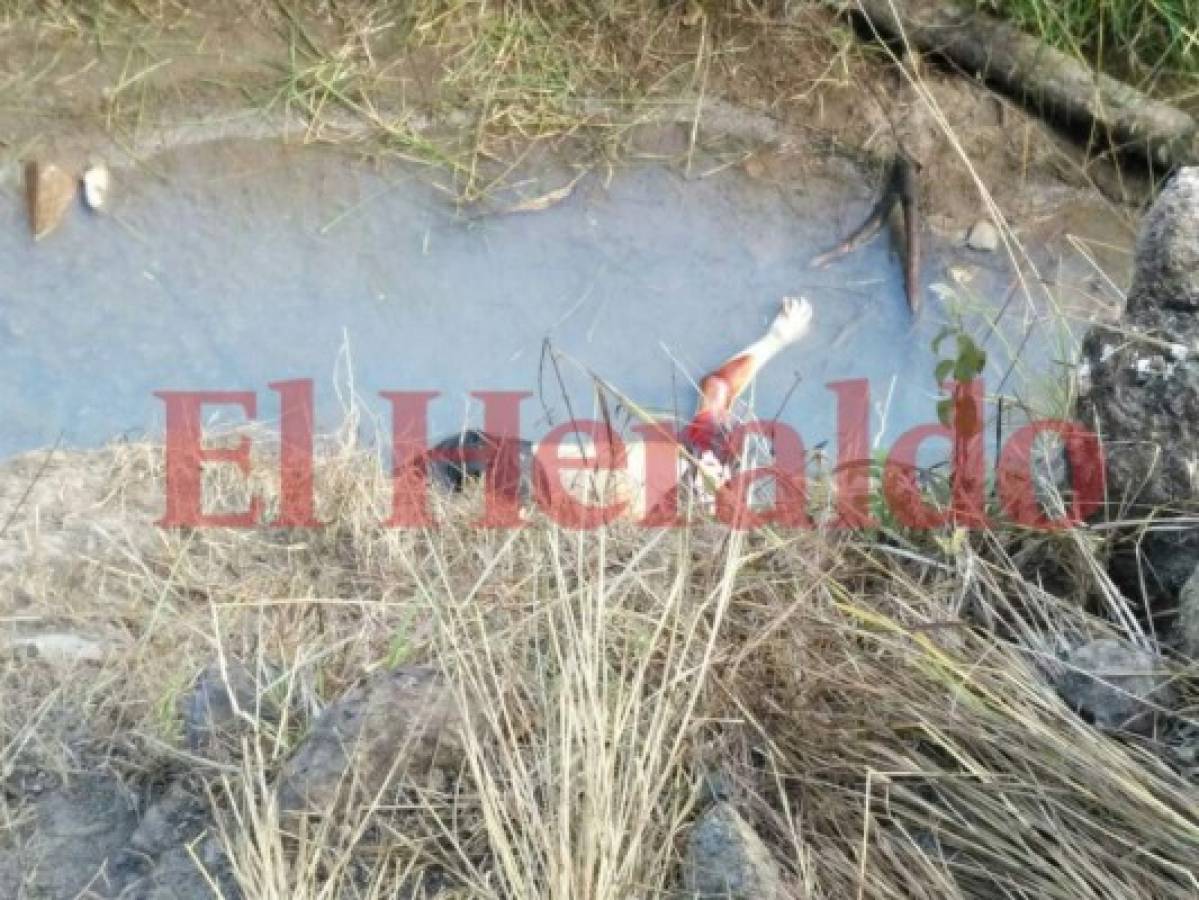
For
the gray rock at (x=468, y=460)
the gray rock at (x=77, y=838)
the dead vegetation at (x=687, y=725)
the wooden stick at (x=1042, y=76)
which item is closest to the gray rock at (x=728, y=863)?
the dead vegetation at (x=687, y=725)

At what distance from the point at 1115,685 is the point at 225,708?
3.54 feet

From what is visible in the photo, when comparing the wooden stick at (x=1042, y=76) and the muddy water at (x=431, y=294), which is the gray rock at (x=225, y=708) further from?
the wooden stick at (x=1042, y=76)

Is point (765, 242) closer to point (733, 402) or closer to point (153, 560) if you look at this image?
point (733, 402)

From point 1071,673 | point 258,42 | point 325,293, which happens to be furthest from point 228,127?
point 1071,673

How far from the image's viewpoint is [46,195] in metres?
3.91

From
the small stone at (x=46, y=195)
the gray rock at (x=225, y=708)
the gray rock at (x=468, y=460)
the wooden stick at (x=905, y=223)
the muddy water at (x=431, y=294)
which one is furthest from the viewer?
the wooden stick at (x=905, y=223)

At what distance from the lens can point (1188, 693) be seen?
6.20 ft

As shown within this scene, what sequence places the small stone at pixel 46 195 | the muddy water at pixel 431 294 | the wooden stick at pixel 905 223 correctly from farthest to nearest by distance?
1. the wooden stick at pixel 905 223
2. the small stone at pixel 46 195
3. the muddy water at pixel 431 294

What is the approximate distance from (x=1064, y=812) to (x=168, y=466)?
1.92 metres

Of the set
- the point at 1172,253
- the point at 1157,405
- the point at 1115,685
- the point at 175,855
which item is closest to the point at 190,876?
the point at 175,855

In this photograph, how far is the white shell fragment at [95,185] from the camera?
3.96m

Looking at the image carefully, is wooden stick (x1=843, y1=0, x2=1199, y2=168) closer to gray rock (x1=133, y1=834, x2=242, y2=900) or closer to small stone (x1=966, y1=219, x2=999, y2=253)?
small stone (x1=966, y1=219, x2=999, y2=253)

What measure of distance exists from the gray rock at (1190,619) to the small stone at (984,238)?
227 cm

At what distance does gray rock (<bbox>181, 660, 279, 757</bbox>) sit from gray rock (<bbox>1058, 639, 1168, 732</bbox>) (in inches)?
38.2
